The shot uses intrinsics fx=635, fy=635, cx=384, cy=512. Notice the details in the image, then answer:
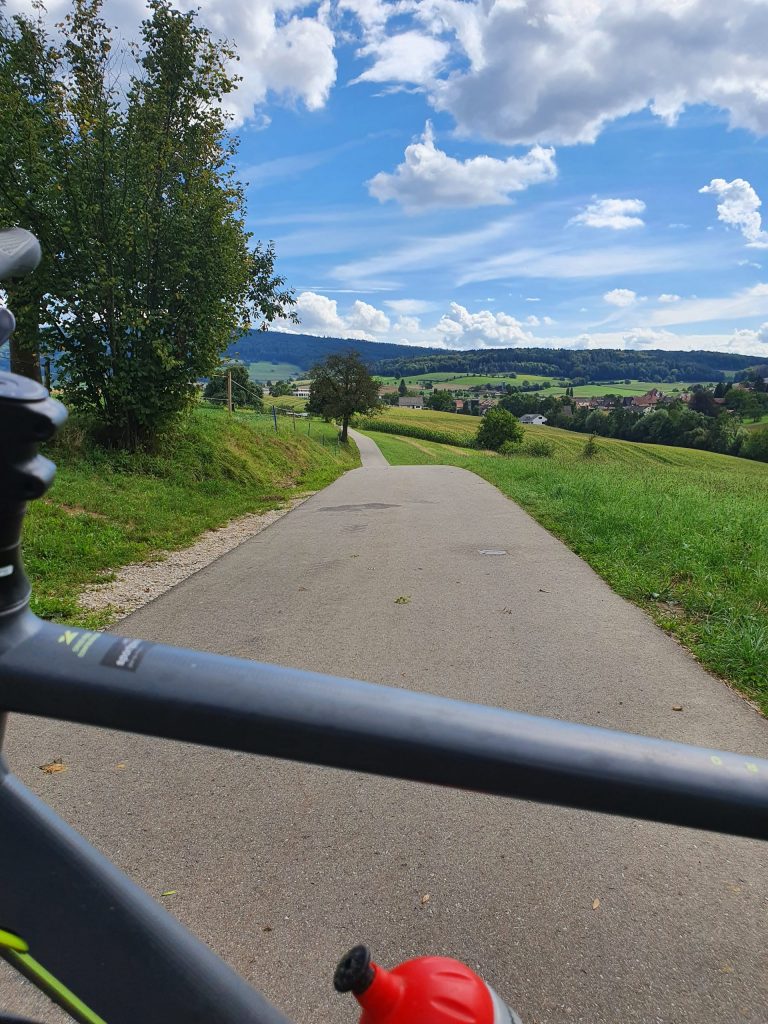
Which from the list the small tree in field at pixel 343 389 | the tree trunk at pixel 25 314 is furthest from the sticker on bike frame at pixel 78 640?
the small tree in field at pixel 343 389

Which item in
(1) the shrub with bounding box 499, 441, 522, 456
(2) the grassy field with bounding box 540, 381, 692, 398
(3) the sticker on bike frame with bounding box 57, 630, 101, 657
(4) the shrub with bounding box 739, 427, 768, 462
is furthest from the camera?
(2) the grassy field with bounding box 540, 381, 692, 398

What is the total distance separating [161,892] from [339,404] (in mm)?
50649

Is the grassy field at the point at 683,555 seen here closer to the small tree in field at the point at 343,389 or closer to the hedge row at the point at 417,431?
the small tree in field at the point at 343,389

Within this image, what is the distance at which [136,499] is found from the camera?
10.3 metres

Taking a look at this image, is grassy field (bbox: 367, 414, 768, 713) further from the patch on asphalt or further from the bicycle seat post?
the bicycle seat post

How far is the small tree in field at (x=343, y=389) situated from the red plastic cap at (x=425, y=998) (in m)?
50.9

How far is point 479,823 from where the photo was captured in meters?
2.62

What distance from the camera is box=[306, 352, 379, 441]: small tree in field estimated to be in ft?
170

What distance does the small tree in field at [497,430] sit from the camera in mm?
65312

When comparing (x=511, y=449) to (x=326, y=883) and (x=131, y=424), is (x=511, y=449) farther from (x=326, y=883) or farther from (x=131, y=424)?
(x=326, y=883)

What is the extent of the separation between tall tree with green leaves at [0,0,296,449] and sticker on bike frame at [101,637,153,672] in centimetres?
1237

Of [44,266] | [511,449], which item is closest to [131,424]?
[44,266]

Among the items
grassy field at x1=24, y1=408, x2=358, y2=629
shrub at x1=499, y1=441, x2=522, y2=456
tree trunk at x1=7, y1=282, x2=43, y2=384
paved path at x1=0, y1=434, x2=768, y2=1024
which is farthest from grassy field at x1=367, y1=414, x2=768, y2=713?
shrub at x1=499, y1=441, x2=522, y2=456

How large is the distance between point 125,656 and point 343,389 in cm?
5229
